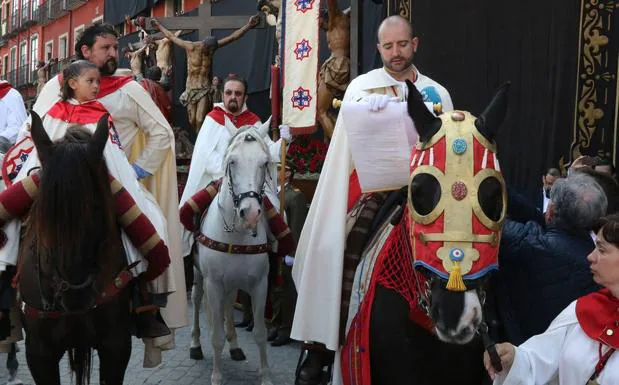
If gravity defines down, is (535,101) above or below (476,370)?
above

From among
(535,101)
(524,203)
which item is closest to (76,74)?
(524,203)

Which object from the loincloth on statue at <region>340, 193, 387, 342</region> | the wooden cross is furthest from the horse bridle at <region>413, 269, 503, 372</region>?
the wooden cross

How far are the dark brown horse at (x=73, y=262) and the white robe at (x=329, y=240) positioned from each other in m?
1.01

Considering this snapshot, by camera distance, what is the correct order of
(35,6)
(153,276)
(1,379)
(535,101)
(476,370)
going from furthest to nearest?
(35,6) < (535,101) < (1,379) < (153,276) < (476,370)

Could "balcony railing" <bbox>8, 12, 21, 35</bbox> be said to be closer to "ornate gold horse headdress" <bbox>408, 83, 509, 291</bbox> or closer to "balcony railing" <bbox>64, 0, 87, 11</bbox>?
"balcony railing" <bbox>64, 0, 87, 11</bbox>

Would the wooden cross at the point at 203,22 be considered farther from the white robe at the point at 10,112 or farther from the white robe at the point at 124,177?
the white robe at the point at 124,177

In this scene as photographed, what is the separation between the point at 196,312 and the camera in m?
7.16

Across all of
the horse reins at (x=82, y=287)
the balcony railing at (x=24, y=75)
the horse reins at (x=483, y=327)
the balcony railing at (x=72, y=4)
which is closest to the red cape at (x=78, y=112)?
the horse reins at (x=82, y=287)

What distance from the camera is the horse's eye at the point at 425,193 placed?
2.80 metres

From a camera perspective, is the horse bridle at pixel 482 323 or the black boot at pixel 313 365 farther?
the black boot at pixel 313 365

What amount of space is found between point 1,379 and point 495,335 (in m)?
4.50

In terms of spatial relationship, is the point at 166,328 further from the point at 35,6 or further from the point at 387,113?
the point at 35,6

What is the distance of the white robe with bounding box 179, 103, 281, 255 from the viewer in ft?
21.7

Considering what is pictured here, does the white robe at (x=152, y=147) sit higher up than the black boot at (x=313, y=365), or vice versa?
the white robe at (x=152, y=147)
